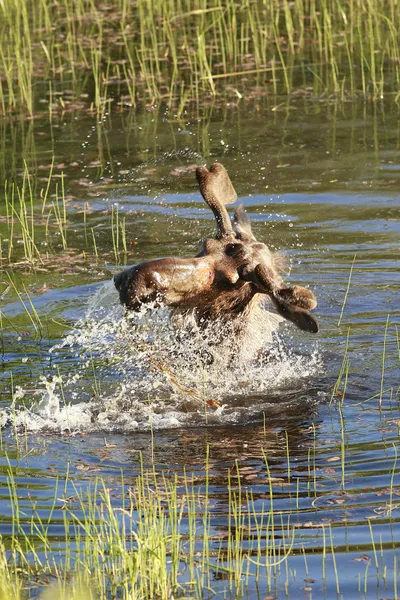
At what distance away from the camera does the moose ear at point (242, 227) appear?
6.52 m

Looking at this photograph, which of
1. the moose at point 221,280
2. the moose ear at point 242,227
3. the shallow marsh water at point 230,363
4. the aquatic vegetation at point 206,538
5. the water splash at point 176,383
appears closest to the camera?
the aquatic vegetation at point 206,538

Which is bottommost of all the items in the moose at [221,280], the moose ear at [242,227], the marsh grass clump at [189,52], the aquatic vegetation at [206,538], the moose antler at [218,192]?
the aquatic vegetation at [206,538]

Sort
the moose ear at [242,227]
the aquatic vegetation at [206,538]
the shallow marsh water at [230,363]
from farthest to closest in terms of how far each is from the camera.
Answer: the moose ear at [242,227], the shallow marsh water at [230,363], the aquatic vegetation at [206,538]

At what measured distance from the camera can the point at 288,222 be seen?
10.5 meters

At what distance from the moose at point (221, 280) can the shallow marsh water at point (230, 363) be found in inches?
19.8

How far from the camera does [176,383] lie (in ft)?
22.8

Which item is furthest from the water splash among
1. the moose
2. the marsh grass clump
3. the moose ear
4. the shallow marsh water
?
the marsh grass clump

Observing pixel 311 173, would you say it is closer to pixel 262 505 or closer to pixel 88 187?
pixel 88 187

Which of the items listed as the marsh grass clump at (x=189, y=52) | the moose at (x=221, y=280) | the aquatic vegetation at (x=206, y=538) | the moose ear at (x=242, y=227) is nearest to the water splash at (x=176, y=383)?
the moose at (x=221, y=280)

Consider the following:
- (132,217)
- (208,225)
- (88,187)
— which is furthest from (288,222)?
(88,187)

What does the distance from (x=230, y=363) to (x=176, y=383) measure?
14.7 inches

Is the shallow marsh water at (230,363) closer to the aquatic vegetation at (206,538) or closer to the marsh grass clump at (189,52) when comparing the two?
the aquatic vegetation at (206,538)

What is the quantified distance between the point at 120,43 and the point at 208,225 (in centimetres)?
622

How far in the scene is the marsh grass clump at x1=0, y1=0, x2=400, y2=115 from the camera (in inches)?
551
